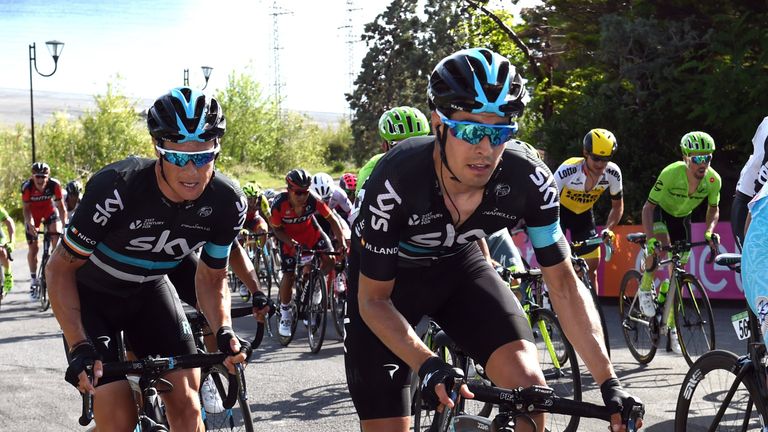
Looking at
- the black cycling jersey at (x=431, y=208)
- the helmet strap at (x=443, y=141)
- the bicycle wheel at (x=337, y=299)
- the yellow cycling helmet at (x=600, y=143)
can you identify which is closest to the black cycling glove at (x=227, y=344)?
the black cycling jersey at (x=431, y=208)

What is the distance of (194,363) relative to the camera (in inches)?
172

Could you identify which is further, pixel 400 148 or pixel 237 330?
pixel 237 330

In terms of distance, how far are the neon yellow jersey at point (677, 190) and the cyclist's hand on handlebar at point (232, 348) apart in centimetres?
613

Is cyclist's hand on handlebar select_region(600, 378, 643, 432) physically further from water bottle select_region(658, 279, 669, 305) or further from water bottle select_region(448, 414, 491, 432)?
water bottle select_region(658, 279, 669, 305)

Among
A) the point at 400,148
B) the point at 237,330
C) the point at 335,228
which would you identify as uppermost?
the point at 400,148

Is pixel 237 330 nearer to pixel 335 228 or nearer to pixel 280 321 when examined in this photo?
pixel 280 321

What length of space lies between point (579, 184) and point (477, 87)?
632cm

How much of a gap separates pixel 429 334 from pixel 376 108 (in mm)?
35613

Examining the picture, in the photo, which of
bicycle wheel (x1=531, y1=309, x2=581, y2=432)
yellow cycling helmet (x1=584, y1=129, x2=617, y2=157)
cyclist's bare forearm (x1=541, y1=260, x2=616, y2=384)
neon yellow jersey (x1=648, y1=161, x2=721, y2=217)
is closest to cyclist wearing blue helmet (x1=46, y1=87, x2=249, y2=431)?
cyclist's bare forearm (x1=541, y1=260, x2=616, y2=384)

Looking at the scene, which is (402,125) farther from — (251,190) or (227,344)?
(251,190)

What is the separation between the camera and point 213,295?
486cm

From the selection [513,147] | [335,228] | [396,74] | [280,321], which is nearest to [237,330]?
[280,321]

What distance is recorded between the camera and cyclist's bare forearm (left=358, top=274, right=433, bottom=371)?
3395mm

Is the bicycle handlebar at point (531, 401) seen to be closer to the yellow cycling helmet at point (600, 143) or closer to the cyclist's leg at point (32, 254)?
the yellow cycling helmet at point (600, 143)
